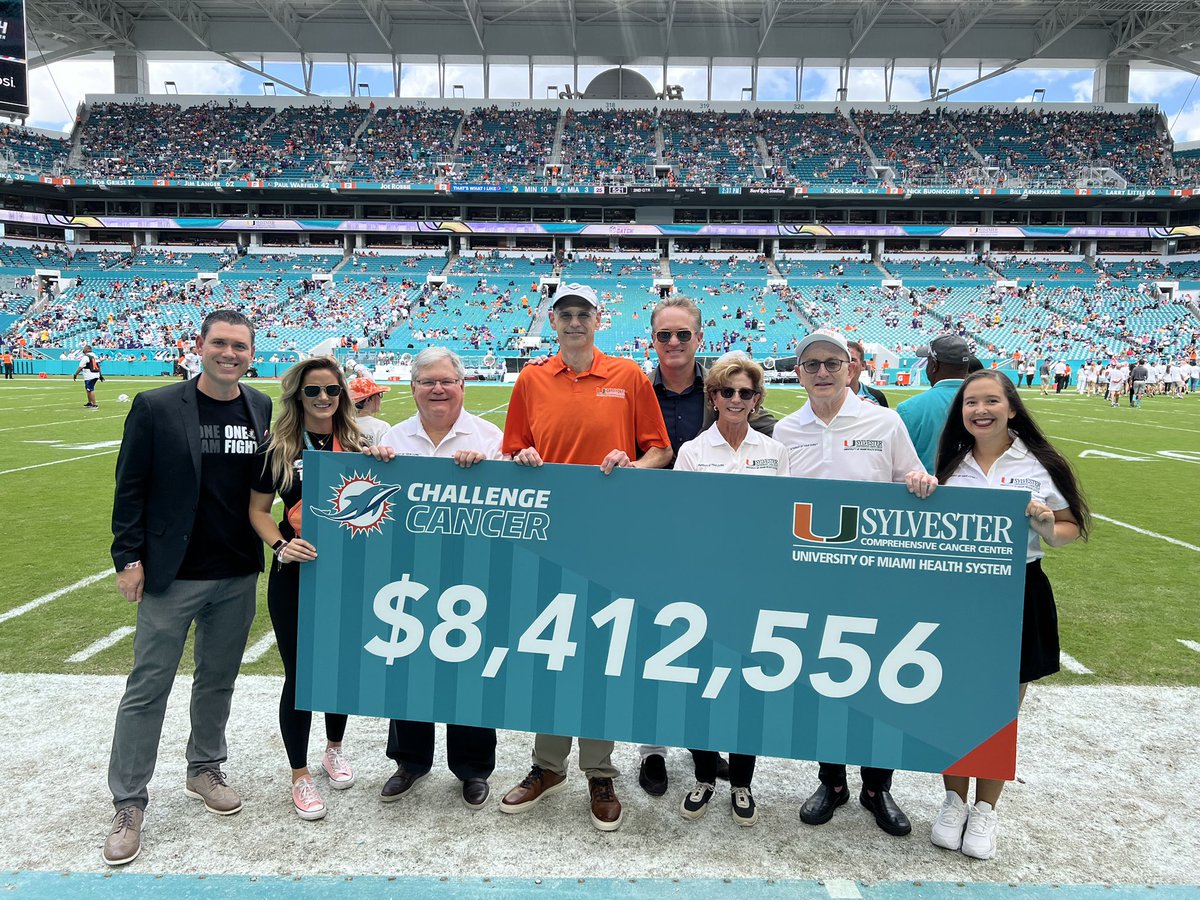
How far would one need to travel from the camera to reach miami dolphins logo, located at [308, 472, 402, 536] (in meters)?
3.29

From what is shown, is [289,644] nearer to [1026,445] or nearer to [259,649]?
[259,649]

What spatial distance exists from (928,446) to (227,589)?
3869 millimetres

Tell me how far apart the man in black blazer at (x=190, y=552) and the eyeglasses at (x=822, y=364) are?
254 centimetres

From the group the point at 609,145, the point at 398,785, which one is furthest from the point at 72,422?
the point at 609,145

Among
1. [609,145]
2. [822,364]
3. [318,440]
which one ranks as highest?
[609,145]

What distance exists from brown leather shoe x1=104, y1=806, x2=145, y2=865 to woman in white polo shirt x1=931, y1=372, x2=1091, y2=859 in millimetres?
3262

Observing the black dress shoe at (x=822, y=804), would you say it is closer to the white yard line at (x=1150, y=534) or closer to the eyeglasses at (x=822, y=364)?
the eyeglasses at (x=822, y=364)

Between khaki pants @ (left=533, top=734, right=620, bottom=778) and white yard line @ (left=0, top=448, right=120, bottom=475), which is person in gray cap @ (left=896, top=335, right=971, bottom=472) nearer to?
khaki pants @ (left=533, top=734, right=620, bottom=778)

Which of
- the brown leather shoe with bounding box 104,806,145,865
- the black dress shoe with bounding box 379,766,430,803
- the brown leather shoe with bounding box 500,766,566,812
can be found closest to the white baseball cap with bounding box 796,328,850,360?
the brown leather shoe with bounding box 500,766,566,812

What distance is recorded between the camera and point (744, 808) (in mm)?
3180

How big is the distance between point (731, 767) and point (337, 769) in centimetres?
184

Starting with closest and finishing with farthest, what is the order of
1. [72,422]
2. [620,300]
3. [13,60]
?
[72,422]
[13,60]
[620,300]

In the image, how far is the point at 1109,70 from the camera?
58.7 m

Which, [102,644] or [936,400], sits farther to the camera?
[102,644]
